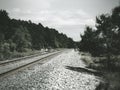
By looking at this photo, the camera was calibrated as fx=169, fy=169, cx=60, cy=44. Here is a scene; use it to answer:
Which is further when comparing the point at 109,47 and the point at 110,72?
the point at 109,47

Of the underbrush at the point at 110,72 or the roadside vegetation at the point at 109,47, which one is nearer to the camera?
the underbrush at the point at 110,72

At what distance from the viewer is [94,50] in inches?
1281

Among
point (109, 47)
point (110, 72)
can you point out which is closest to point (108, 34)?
point (109, 47)

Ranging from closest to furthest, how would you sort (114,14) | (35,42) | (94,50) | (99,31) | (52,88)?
(52,88) → (114,14) → (99,31) → (94,50) → (35,42)

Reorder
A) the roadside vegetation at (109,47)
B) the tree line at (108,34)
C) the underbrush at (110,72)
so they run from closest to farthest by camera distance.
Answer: the underbrush at (110,72) → the roadside vegetation at (109,47) → the tree line at (108,34)

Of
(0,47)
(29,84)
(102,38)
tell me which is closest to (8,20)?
(0,47)

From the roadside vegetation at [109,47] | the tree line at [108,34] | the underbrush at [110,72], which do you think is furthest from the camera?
the tree line at [108,34]

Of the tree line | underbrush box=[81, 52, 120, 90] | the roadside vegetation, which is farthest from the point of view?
the tree line

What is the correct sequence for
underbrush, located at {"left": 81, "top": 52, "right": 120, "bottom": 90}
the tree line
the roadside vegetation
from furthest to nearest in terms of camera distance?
the tree line < the roadside vegetation < underbrush, located at {"left": 81, "top": 52, "right": 120, "bottom": 90}

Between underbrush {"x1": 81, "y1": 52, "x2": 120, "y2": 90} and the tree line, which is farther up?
the tree line

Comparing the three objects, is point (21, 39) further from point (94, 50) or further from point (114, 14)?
point (114, 14)

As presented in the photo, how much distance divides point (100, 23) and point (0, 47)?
19573 mm

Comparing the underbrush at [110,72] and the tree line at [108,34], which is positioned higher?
the tree line at [108,34]

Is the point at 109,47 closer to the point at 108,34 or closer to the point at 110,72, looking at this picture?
the point at 108,34
